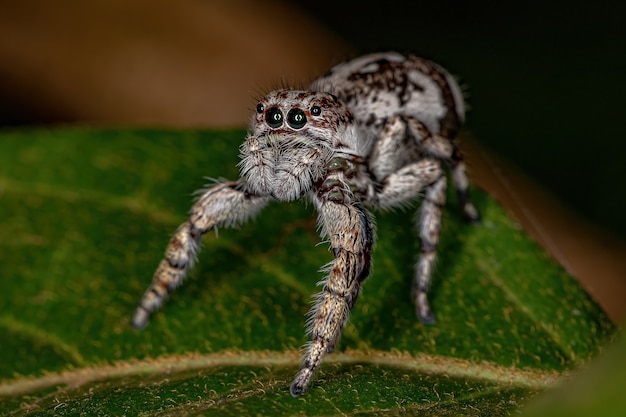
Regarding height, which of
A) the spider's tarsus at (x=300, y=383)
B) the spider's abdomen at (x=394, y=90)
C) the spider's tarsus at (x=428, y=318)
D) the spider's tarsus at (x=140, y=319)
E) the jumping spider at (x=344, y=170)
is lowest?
the spider's tarsus at (x=140, y=319)

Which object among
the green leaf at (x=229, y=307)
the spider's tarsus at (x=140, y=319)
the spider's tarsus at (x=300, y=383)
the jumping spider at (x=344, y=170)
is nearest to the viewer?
the spider's tarsus at (x=300, y=383)

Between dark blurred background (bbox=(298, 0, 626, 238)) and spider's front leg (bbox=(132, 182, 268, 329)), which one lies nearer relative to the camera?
spider's front leg (bbox=(132, 182, 268, 329))

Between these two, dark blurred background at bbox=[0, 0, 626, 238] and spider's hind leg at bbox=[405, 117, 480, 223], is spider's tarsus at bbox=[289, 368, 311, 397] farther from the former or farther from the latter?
dark blurred background at bbox=[0, 0, 626, 238]

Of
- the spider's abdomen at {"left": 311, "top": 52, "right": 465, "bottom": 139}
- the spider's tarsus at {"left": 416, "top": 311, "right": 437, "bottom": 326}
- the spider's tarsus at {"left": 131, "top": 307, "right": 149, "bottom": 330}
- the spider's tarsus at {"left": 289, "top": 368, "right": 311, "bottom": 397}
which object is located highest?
the spider's abdomen at {"left": 311, "top": 52, "right": 465, "bottom": 139}

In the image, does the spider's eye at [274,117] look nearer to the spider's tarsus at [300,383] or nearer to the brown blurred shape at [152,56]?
the spider's tarsus at [300,383]

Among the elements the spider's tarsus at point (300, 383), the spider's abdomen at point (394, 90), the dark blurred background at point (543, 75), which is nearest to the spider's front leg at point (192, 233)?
the spider's abdomen at point (394, 90)

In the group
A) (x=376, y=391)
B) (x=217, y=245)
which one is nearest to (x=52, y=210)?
(x=217, y=245)

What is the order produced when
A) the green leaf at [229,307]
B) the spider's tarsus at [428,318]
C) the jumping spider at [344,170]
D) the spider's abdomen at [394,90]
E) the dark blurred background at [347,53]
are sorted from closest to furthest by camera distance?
the green leaf at [229,307] → the jumping spider at [344,170] → the spider's tarsus at [428,318] → the spider's abdomen at [394,90] → the dark blurred background at [347,53]

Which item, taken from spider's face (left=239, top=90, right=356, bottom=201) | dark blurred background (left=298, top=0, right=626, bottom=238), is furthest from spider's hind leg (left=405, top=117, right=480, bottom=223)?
dark blurred background (left=298, top=0, right=626, bottom=238)
